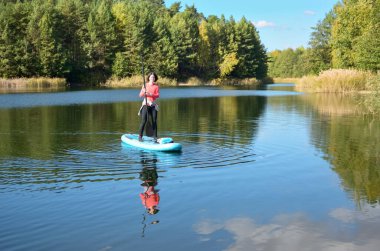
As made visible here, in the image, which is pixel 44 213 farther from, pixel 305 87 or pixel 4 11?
pixel 4 11

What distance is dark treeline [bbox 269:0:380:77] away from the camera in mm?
46031

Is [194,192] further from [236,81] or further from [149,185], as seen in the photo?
[236,81]

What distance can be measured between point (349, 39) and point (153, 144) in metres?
49.3

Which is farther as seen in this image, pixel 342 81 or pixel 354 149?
pixel 342 81

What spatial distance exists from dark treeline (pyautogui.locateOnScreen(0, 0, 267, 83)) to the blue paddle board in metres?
57.0

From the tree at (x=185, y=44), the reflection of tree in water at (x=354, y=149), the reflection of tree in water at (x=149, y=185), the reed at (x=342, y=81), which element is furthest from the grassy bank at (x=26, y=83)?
the reflection of tree in water at (x=149, y=185)

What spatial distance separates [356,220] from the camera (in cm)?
767

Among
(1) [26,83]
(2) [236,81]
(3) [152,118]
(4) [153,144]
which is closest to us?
(4) [153,144]

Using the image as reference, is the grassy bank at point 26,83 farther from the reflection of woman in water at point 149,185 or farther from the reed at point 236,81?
the reflection of woman in water at point 149,185

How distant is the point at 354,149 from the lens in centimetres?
1491

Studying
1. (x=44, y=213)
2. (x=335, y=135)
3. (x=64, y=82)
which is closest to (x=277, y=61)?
(x=64, y=82)

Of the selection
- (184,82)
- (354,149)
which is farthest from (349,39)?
(354,149)

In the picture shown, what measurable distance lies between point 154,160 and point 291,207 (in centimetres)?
507

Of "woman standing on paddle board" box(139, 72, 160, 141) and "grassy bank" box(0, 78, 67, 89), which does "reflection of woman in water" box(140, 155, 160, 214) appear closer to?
"woman standing on paddle board" box(139, 72, 160, 141)
